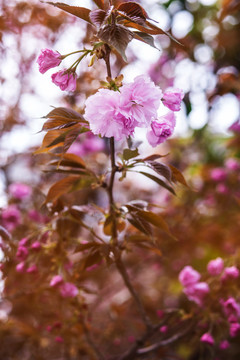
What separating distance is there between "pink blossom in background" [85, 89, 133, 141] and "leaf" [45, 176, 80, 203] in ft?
0.81

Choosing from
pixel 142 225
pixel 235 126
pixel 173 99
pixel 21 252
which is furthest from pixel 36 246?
pixel 235 126

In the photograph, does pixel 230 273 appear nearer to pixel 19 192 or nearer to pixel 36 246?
pixel 36 246

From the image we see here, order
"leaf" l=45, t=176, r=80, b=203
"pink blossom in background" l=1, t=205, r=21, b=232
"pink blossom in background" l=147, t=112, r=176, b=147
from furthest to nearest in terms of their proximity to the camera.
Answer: "pink blossom in background" l=1, t=205, r=21, b=232, "leaf" l=45, t=176, r=80, b=203, "pink blossom in background" l=147, t=112, r=176, b=147

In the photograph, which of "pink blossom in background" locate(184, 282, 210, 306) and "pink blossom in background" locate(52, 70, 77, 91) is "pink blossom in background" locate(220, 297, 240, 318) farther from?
"pink blossom in background" locate(52, 70, 77, 91)

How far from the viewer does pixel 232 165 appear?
174 cm

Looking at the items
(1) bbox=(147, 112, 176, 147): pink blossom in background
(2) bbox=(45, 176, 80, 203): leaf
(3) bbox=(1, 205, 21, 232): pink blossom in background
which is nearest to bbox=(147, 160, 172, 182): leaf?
(1) bbox=(147, 112, 176, 147): pink blossom in background

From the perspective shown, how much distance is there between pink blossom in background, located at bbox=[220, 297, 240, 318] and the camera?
38.1 inches

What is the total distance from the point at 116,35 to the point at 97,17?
62mm

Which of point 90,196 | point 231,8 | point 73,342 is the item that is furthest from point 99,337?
point 231,8

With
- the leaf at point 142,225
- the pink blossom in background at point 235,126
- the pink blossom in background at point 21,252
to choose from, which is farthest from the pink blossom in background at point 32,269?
the pink blossom in background at point 235,126

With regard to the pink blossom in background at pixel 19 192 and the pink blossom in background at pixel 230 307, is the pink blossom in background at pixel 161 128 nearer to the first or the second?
the pink blossom in background at pixel 230 307

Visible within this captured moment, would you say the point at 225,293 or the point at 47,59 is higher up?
the point at 47,59

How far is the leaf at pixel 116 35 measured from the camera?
580 millimetres

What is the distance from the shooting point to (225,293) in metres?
1.07
